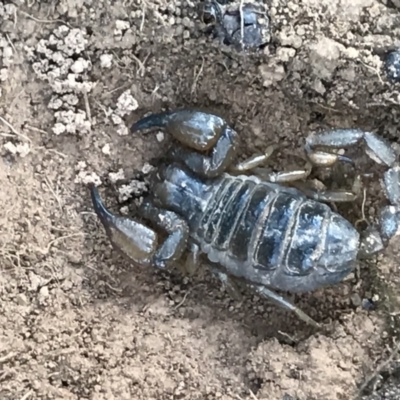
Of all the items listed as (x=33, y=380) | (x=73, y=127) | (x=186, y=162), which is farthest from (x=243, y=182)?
(x=33, y=380)

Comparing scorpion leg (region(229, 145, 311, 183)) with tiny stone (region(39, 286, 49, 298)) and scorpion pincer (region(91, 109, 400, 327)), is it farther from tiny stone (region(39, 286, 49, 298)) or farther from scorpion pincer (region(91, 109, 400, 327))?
tiny stone (region(39, 286, 49, 298))

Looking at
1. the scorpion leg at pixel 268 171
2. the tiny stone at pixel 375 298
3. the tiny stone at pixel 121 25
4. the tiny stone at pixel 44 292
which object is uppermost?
the tiny stone at pixel 121 25

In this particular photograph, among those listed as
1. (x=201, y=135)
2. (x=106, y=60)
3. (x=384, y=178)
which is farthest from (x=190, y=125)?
(x=384, y=178)

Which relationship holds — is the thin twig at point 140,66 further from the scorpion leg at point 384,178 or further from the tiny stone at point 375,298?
the tiny stone at point 375,298

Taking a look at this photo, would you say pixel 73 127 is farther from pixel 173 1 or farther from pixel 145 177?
pixel 173 1

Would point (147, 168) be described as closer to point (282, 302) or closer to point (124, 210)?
point (124, 210)

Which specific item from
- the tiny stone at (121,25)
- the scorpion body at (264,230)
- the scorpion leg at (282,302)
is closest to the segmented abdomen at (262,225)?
the scorpion body at (264,230)

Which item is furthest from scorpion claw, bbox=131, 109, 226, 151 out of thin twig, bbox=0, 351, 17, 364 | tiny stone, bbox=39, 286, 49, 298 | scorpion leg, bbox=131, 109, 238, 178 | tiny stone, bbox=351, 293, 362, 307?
thin twig, bbox=0, 351, 17, 364
